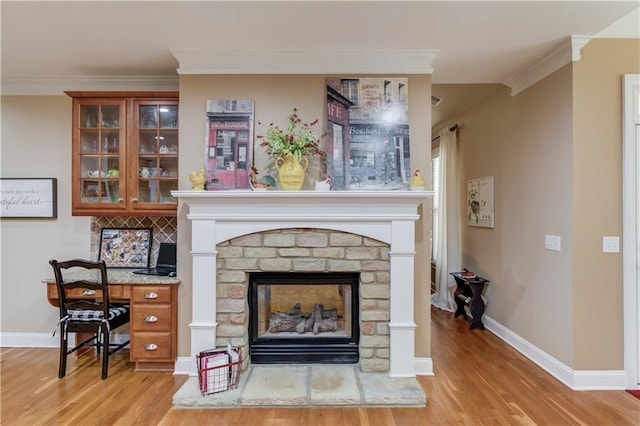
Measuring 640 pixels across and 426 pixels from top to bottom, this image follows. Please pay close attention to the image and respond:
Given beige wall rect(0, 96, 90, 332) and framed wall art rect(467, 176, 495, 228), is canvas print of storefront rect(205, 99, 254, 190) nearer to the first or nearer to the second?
beige wall rect(0, 96, 90, 332)

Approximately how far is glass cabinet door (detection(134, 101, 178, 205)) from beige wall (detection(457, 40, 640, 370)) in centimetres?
331

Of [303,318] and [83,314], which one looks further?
[303,318]

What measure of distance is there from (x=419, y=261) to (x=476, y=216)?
5.88ft

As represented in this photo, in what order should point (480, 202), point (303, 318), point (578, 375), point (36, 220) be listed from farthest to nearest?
point (480, 202)
point (36, 220)
point (303, 318)
point (578, 375)

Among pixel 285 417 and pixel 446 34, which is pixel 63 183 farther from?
pixel 446 34

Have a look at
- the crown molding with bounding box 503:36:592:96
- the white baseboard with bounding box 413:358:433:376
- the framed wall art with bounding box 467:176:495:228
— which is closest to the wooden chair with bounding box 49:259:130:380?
the white baseboard with bounding box 413:358:433:376

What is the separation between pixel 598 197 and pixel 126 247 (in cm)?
425

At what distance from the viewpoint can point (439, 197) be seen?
5066 millimetres

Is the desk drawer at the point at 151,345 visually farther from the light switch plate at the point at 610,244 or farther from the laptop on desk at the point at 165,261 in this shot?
the light switch plate at the point at 610,244

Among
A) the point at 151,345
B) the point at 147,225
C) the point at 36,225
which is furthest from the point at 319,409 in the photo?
the point at 36,225

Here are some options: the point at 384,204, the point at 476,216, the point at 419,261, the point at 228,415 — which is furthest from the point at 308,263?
the point at 476,216

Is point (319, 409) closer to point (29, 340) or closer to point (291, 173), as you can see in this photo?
point (291, 173)

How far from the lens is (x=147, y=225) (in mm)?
3439

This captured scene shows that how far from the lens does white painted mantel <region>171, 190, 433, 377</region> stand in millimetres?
2672
